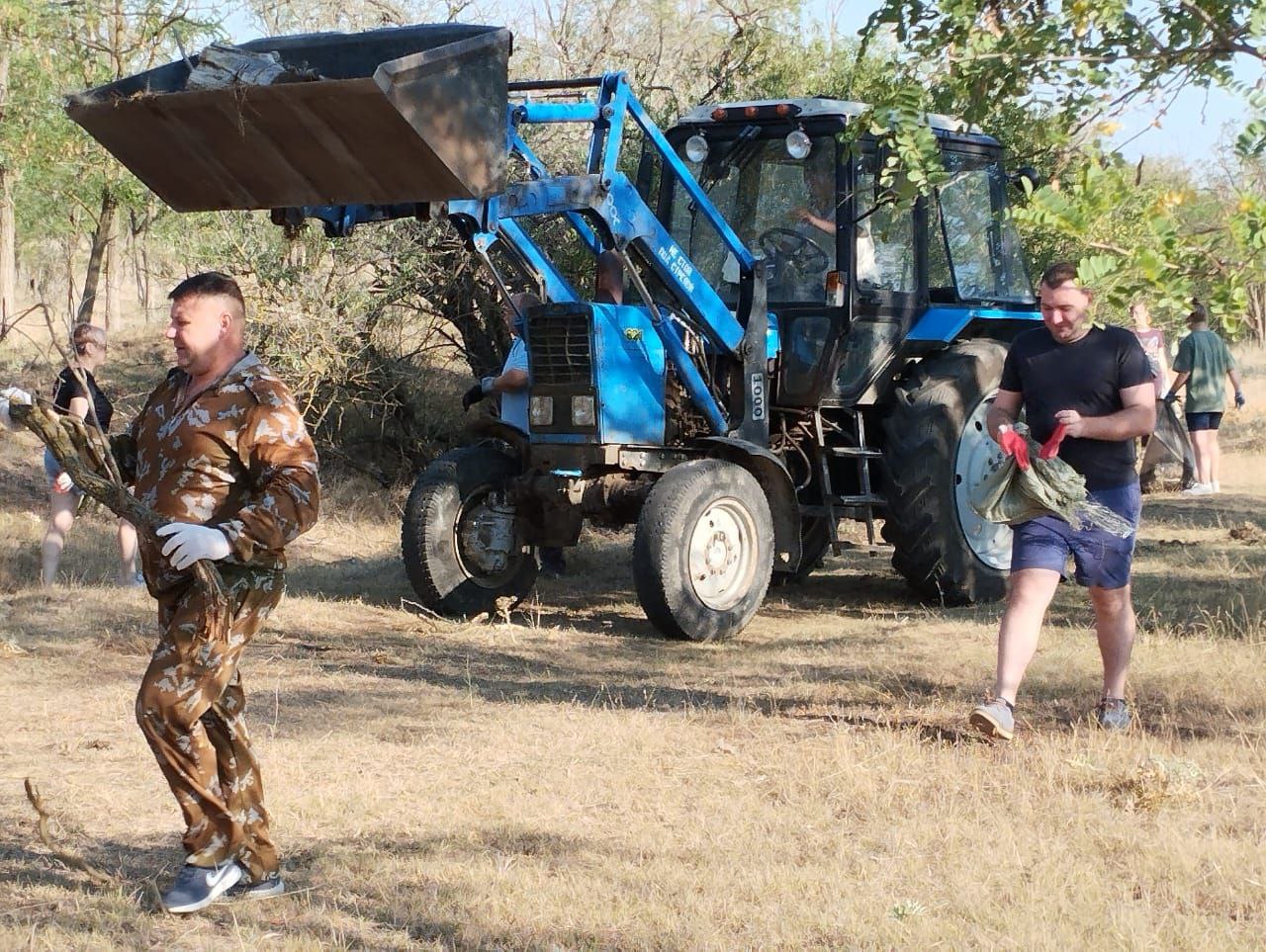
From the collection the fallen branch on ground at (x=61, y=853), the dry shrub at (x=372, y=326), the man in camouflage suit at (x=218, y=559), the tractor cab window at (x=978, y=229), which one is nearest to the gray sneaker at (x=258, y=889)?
the man in camouflage suit at (x=218, y=559)

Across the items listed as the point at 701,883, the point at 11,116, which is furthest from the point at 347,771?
the point at 11,116

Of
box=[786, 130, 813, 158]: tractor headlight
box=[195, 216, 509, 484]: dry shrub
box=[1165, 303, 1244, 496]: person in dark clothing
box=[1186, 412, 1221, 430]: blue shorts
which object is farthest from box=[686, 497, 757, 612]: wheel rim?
box=[1186, 412, 1221, 430]: blue shorts

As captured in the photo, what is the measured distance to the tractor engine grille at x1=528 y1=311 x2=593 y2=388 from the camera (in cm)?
871

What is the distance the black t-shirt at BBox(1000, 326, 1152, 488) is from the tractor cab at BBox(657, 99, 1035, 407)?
121 inches

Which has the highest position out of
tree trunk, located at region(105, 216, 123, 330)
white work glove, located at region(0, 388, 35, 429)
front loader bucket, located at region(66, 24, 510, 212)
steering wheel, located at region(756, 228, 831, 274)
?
tree trunk, located at region(105, 216, 123, 330)

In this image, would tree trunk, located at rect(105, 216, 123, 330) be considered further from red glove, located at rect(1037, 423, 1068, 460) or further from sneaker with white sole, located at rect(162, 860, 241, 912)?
sneaker with white sole, located at rect(162, 860, 241, 912)

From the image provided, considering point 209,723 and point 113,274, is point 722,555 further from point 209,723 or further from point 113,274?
point 113,274

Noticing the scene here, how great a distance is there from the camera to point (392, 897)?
14.8ft

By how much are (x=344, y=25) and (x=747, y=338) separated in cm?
929

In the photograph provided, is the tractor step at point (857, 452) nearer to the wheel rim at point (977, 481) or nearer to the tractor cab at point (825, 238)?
the tractor cab at point (825, 238)

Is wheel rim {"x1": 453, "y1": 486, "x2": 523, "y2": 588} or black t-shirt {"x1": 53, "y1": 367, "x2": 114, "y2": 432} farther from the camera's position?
wheel rim {"x1": 453, "y1": 486, "x2": 523, "y2": 588}

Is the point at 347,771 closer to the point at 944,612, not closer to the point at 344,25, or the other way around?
the point at 944,612

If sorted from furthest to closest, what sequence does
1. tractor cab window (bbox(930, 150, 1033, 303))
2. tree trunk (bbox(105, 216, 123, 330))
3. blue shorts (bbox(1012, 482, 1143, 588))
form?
tree trunk (bbox(105, 216, 123, 330)) < tractor cab window (bbox(930, 150, 1033, 303)) < blue shorts (bbox(1012, 482, 1143, 588))

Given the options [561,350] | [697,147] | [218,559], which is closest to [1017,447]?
[218,559]
